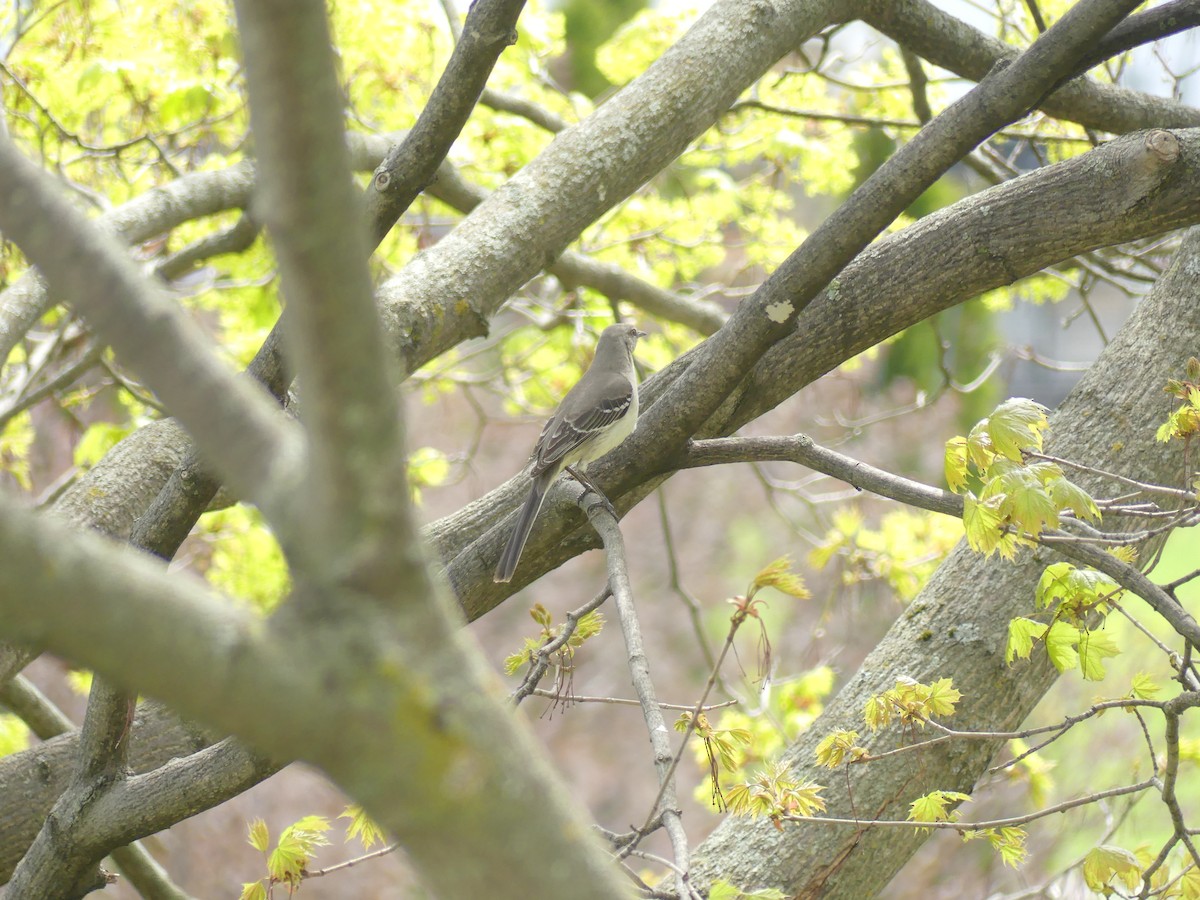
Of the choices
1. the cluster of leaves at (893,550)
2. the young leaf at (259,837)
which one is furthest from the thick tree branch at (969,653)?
the cluster of leaves at (893,550)

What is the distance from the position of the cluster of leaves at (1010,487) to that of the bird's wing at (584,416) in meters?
1.66

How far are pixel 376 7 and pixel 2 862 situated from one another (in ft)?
12.8

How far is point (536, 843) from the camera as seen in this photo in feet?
3.26

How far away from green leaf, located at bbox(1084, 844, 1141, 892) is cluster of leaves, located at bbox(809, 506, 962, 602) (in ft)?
9.36

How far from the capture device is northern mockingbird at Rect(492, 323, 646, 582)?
141 inches

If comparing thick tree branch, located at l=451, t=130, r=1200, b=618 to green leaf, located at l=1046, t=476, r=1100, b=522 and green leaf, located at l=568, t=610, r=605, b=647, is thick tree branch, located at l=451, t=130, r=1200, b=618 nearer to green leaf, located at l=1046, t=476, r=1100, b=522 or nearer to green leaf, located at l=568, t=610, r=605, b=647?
green leaf, located at l=568, t=610, r=605, b=647

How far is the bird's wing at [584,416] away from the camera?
3.78 meters


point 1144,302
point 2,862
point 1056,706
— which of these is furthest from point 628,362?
point 1056,706

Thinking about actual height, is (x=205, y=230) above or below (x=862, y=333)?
above

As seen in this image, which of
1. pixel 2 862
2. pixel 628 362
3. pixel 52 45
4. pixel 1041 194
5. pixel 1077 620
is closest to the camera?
pixel 1077 620

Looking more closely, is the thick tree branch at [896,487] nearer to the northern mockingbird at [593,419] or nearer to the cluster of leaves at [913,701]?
the cluster of leaves at [913,701]

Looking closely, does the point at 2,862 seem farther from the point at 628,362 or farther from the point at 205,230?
the point at 205,230

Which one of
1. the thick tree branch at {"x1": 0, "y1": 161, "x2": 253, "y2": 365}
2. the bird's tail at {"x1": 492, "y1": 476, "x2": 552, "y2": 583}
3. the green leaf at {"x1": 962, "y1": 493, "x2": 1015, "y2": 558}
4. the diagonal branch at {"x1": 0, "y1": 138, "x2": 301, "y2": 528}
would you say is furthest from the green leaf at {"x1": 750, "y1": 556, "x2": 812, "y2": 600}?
the thick tree branch at {"x1": 0, "y1": 161, "x2": 253, "y2": 365}

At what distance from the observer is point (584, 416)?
4.00 m
